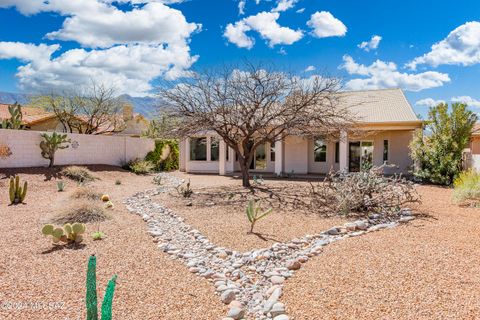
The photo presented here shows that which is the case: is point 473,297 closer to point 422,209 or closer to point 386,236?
point 386,236

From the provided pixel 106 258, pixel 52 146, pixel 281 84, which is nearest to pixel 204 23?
pixel 281 84

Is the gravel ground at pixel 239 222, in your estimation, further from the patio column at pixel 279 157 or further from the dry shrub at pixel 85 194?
the patio column at pixel 279 157

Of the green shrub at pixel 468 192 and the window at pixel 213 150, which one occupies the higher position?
the window at pixel 213 150

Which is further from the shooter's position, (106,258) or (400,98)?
(400,98)

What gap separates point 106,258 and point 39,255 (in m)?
1.19

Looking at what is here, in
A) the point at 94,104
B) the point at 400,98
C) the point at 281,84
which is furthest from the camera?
the point at 94,104

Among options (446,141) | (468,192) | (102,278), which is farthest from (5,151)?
(446,141)

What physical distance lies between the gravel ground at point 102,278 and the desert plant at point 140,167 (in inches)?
517

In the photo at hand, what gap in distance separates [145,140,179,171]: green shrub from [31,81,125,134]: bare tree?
6920 mm

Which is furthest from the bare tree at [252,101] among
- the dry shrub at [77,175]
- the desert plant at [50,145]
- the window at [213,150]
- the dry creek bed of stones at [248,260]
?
the window at [213,150]

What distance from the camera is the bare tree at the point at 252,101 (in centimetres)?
1379

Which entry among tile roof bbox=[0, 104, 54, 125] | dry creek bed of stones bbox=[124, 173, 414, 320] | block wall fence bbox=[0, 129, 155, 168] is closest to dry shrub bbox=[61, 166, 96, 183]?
block wall fence bbox=[0, 129, 155, 168]

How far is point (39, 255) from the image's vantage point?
616cm

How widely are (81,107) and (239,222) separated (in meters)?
25.2
